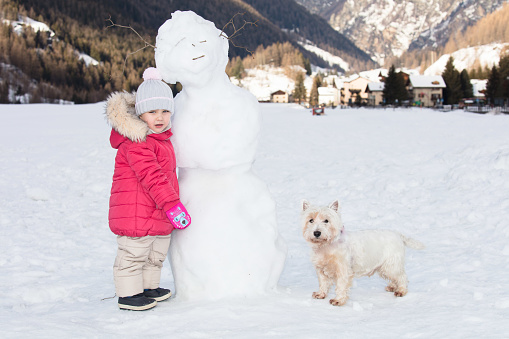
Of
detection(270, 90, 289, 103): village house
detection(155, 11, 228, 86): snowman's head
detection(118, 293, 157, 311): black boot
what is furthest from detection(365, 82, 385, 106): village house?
detection(118, 293, 157, 311): black boot

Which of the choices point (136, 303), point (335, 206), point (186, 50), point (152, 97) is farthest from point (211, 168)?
point (136, 303)

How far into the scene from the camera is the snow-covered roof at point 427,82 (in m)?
77.8

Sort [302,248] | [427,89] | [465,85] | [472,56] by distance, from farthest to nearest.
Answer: [472,56], [427,89], [465,85], [302,248]

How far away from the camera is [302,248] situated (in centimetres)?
591

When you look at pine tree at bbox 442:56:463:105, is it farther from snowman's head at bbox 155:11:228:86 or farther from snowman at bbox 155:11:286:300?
snowman's head at bbox 155:11:228:86

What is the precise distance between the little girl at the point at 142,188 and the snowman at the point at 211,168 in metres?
0.19

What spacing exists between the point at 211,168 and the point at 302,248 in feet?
8.78

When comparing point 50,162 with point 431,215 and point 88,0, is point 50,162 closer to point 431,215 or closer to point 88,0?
point 431,215

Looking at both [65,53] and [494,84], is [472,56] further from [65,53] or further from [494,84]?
[65,53]

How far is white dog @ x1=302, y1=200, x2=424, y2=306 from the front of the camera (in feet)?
12.1

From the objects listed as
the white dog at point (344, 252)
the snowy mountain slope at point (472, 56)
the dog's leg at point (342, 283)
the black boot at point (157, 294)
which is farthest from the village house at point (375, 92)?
the black boot at point (157, 294)

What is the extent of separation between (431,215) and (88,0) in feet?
480

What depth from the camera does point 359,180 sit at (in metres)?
9.38

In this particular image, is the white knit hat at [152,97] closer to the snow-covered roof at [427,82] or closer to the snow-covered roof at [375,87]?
the snow-covered roof at [427,82]
